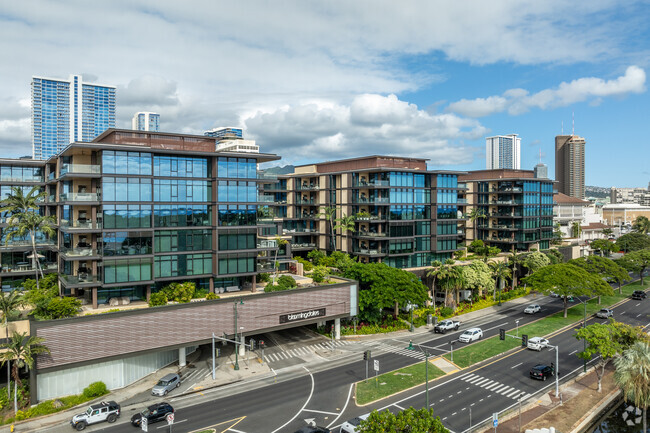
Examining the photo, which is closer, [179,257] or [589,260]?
[179,257]

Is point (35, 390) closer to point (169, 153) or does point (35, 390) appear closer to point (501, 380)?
point (169, 153)

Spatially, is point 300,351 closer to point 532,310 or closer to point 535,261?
point 532,310

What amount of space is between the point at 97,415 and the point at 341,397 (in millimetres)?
22240

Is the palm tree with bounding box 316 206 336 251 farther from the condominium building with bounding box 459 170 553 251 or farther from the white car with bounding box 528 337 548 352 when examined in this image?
the white car with bounding box 528 337 548 352

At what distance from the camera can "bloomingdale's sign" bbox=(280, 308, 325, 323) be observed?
183 feet

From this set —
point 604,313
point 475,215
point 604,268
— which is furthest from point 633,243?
point 604,313

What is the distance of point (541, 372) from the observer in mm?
47906

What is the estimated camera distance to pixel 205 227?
56.8 metres

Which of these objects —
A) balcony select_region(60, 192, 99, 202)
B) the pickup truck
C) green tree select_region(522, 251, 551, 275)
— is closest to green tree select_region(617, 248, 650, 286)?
green tree select_region(522, 251, 551, 275)

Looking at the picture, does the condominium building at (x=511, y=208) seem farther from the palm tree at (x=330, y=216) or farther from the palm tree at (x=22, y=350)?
the palm tree at (x=22, y=350)

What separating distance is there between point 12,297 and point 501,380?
173 ft

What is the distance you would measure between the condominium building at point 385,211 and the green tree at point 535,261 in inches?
736

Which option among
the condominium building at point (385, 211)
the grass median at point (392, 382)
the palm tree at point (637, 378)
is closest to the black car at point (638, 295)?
the condominium building at point (385, 211)

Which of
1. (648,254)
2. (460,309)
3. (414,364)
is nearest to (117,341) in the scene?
(414,364)
